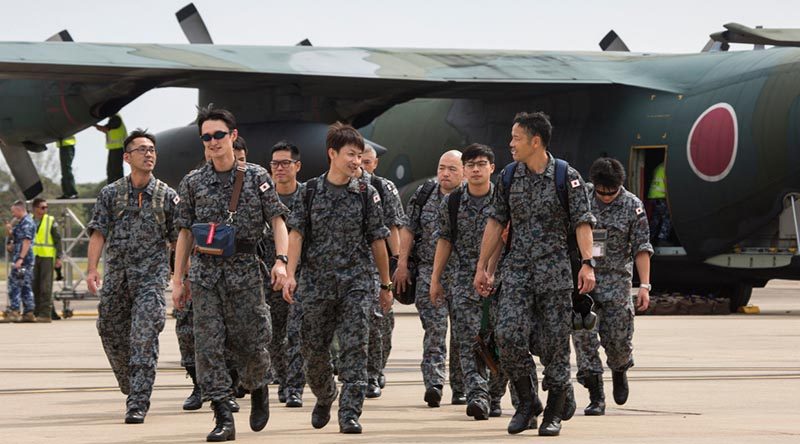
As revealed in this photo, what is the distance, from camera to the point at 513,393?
9.41 meters

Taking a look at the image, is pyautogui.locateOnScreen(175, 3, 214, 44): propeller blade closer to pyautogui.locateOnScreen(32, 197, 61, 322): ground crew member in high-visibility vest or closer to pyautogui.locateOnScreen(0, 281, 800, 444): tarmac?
pyautogui.locateOnScreen(32, 197, 61, 322): ground crew member in high-visibility vest

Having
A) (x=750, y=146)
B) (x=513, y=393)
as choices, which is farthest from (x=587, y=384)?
(x=750, y=146)

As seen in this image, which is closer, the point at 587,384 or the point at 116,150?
the point at 587,384

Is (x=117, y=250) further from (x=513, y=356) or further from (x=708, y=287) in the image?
(x=708, y=287)

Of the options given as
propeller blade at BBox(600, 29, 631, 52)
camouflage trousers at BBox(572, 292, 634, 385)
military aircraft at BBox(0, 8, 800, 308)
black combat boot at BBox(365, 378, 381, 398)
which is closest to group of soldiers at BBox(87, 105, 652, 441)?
camouflage trousers at BBox(572, 292, 634, 385)

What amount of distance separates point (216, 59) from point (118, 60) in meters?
1.75

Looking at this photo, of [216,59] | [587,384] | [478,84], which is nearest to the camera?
[587,384]

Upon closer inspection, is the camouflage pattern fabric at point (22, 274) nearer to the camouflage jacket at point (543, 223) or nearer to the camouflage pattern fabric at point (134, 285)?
the camouflage pattern fabric at point (134, 285)

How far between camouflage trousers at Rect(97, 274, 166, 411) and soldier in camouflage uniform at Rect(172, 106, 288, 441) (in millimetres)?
998

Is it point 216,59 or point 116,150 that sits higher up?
point 216,59

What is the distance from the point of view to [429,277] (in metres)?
11.4

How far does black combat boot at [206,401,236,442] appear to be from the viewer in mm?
8156

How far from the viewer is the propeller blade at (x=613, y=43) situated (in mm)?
28219

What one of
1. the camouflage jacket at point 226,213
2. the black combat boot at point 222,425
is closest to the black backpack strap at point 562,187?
the camouflage jacket at point 226,213
